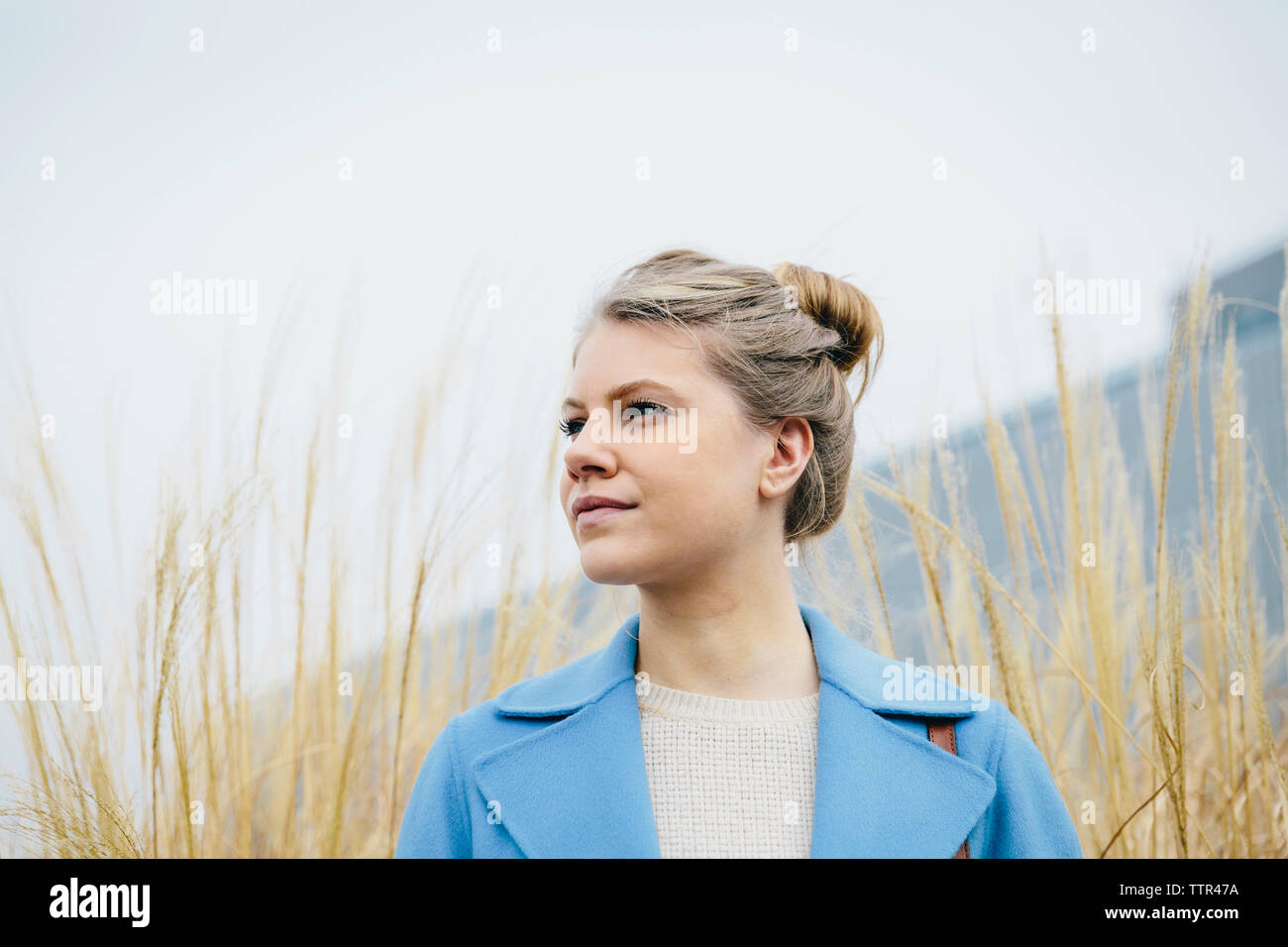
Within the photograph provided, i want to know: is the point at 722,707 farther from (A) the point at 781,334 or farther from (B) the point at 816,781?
(A) the point at 781,334

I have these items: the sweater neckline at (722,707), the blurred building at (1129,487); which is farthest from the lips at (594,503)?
the blurred building at (1129,487)

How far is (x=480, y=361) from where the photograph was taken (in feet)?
6.02

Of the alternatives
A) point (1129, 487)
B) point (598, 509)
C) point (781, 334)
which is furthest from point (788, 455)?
point (1129, 487)

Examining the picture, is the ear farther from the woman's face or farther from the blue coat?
the blue coat

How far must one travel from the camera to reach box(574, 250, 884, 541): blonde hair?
1260 mm

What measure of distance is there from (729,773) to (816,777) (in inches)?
4.0

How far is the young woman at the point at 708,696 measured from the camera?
118cm

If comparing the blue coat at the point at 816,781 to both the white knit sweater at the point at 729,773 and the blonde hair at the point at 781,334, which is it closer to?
the white knit sweater at the point at 729,773

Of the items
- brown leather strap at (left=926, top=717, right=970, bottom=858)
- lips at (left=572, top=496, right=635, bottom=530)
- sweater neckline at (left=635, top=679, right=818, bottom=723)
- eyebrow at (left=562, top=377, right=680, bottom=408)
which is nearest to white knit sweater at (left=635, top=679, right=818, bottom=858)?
sweater neckline at (left=635, top=679, right=818, bottom=723)

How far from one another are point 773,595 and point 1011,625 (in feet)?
2.43

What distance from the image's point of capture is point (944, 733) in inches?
49.8
